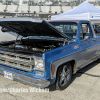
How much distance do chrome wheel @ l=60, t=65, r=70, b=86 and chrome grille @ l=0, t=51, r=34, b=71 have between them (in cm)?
89

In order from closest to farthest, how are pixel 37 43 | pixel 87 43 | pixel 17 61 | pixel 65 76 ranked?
1. pixel 17 61
2. pixel 65 76
3. pixel 87 43
4. pixel 37 43

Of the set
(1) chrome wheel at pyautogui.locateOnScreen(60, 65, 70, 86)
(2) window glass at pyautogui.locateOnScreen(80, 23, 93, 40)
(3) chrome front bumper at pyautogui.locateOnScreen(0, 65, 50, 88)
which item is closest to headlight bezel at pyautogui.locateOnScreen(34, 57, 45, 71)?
(3) chrome front bumper at pyautogui.locateOnScreen(0, 65, 50, 88)

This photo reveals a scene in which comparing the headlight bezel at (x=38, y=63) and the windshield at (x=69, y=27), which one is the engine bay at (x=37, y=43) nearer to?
the windshield at (x=69, y=27)

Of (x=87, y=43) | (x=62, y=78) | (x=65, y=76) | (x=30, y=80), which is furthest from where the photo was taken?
(x=87, y=43)

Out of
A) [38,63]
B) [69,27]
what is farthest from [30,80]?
[69,27]

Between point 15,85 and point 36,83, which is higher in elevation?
point 36,83

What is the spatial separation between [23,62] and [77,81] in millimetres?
1863

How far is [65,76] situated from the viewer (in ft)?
11.9

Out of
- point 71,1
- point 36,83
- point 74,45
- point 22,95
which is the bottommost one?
point 22,95

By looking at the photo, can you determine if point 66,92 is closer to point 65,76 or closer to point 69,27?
point 65,76

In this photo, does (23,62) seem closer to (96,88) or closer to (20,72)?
(20,72)

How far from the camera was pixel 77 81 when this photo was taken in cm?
409

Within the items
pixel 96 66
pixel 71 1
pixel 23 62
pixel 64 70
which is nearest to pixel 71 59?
pixel 64 70

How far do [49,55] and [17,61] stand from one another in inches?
31.4
